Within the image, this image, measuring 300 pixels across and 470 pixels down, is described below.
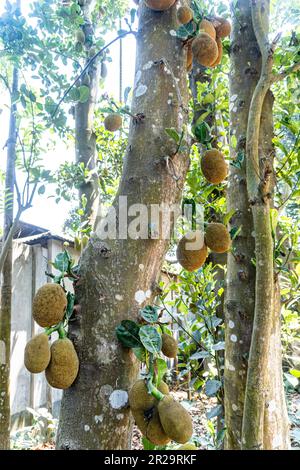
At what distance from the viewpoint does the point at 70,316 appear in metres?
0.60

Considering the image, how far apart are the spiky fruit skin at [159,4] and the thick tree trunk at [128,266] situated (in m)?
0.02

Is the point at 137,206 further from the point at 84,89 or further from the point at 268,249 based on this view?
the point at 84,89

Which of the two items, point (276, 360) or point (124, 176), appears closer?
point (124, 176)

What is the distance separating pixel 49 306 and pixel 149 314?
0.53ft

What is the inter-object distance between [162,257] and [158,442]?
30cm

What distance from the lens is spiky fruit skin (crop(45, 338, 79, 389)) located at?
1.77 ft

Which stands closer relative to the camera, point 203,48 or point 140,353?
point 140,353

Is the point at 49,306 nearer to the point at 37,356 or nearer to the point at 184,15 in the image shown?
the point at 37,356

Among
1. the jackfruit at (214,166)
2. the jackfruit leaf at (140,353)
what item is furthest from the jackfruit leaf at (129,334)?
the jackfruit at (214,166)

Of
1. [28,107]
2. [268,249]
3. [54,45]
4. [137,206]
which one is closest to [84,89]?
[54,45]

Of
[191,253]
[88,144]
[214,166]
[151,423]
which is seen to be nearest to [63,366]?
[151,423]

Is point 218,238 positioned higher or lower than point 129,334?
higher

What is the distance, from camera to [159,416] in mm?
528

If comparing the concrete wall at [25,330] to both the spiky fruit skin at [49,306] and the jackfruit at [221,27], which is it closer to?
the jackfruit at [221,27]
